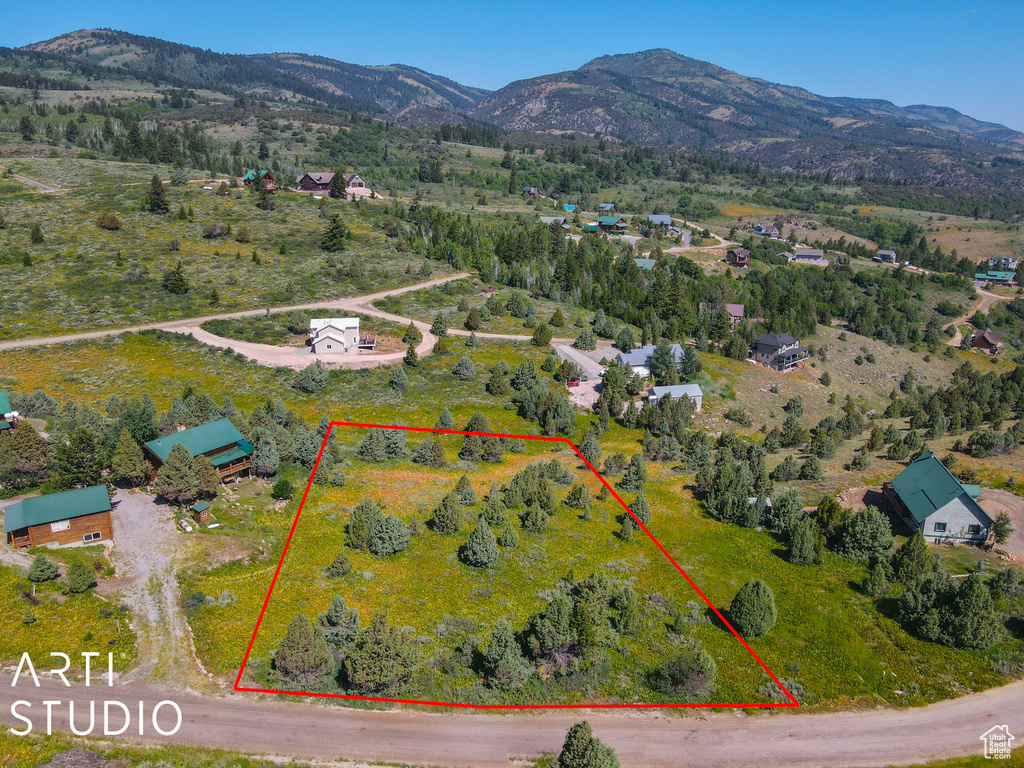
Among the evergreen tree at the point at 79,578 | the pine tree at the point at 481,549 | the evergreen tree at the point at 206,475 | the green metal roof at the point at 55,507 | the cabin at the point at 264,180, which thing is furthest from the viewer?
the cabin at the point at 264,180

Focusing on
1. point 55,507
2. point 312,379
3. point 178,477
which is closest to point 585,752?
point 178,477

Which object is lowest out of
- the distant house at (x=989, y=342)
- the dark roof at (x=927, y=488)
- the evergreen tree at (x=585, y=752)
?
the evergreen tree at (x=585, y=752)

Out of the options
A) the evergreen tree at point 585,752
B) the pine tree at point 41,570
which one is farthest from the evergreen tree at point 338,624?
the pine tree at point 41,570

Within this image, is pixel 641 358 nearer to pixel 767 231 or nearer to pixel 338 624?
pixel 338 624

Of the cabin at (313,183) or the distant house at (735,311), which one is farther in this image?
the cabin at (313,183)

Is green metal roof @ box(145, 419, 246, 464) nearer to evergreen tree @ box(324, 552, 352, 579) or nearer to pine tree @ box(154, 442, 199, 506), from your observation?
pine tree @ box(154, 442, 199, 506)

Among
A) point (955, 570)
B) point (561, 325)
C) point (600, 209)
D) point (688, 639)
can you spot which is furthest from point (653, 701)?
point (600, 209)

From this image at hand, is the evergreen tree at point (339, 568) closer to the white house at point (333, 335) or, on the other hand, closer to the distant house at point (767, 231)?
the white house at point (333, 335)
